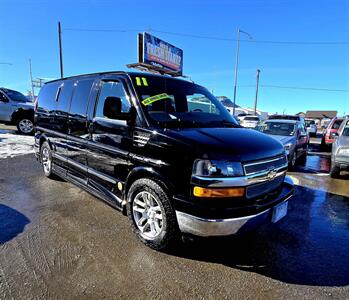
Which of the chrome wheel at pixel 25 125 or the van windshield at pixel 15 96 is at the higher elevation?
the van windshield at pixel 15 96

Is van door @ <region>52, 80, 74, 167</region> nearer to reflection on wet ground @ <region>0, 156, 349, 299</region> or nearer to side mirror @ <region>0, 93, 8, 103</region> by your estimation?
reflection on wet ground @ <region>0, 156, 349, 299</region>

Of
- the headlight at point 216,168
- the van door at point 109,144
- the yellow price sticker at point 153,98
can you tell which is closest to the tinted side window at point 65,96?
the van door at point 109,144

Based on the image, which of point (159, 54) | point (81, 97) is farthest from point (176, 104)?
point (159, 54)

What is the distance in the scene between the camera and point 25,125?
1227cm

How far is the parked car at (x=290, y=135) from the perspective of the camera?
25.1ft

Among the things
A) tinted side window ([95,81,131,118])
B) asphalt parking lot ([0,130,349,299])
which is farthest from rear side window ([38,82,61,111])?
asphalt parking lot ([0,130,349,299])

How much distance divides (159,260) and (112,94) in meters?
2.28

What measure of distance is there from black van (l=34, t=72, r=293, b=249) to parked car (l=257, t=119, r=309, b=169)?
14.5ft

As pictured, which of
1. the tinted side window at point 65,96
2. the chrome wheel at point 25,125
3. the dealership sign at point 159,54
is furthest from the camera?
the dealership sign at point 159,54

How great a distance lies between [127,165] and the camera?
10.6ft

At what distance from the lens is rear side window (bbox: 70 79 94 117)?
160 inches

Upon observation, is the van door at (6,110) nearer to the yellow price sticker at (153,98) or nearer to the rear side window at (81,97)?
the rear side window at (81,97)

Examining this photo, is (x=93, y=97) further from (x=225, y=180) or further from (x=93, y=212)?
(x=225, y=180)

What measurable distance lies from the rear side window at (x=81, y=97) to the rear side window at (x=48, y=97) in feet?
3.29
